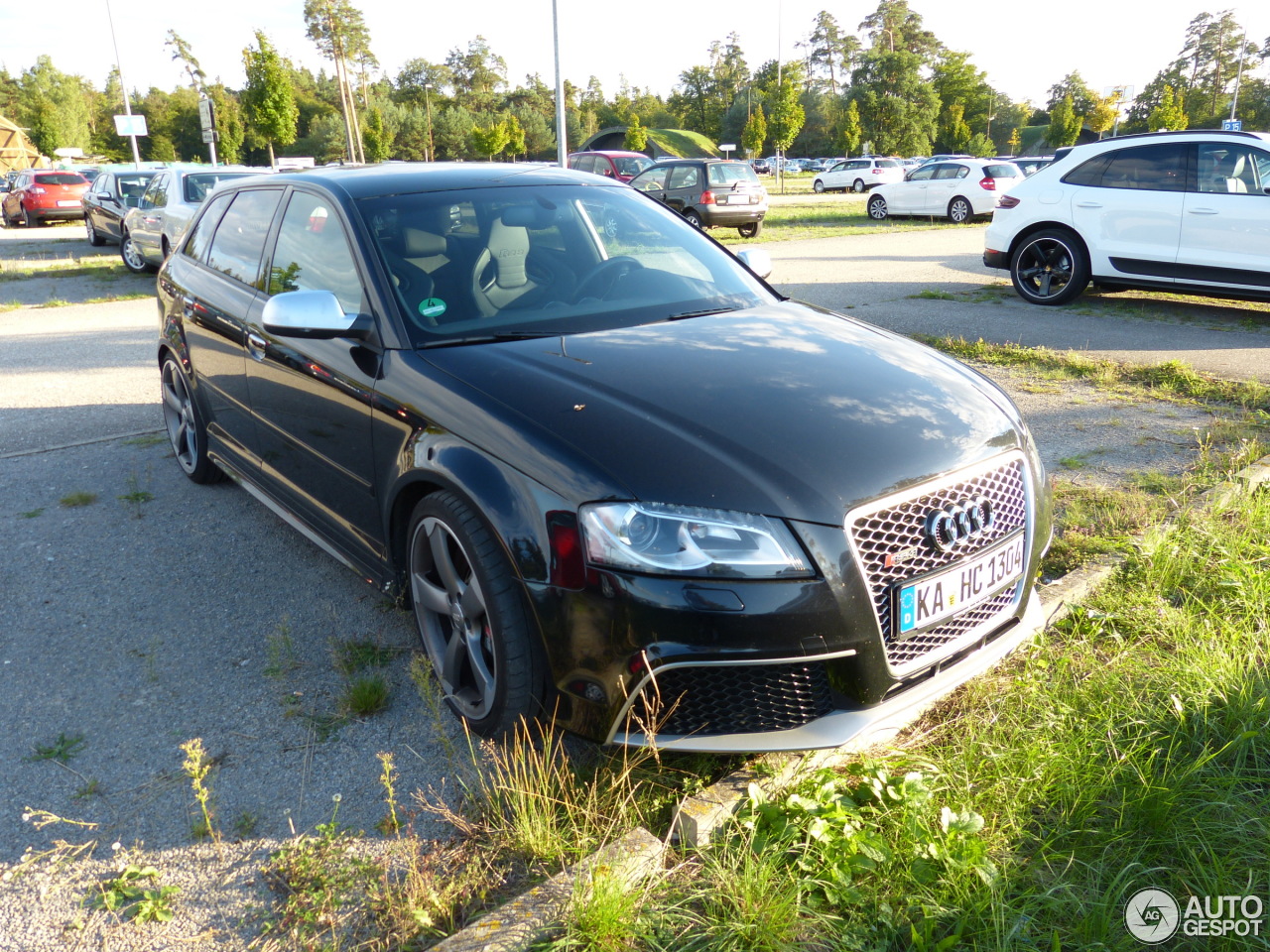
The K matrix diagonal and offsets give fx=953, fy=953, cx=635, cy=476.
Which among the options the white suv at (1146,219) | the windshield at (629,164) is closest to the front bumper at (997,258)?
the white suv at (1146,219)

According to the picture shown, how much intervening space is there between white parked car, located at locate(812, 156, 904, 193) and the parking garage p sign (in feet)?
120

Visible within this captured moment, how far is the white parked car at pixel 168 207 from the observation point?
11.9 metres

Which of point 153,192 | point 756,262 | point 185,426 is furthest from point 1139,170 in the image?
point 153,192

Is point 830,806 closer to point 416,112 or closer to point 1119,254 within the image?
point 1119,254

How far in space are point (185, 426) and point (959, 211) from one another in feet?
68.0

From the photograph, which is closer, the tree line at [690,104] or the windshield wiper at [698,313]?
the windshield wiper at [698,313]

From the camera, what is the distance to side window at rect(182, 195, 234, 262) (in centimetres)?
480

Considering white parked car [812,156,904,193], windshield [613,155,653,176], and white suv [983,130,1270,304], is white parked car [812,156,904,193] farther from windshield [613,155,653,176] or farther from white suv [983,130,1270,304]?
white suv [983,130,1270,304]

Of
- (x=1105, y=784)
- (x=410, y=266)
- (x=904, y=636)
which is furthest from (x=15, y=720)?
(x=1105, y=784)

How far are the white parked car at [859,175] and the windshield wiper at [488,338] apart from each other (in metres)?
35.6

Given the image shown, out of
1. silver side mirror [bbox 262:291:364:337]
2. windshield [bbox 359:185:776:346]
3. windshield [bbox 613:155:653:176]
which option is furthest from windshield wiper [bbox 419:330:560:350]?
windshield [bbox 613:155:653:176]

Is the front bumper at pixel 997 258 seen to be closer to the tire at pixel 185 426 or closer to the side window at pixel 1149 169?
the side window at pixel 1149 169

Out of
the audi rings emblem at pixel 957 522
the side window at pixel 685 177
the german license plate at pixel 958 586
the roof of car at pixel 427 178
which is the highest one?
the side window at pixel 685 177

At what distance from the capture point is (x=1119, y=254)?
371 inches
